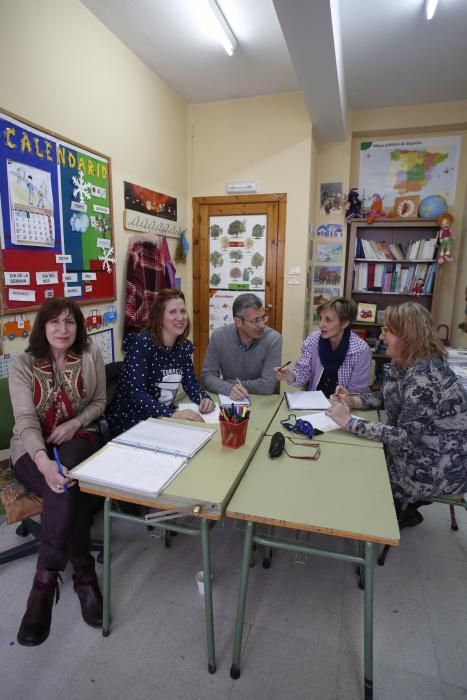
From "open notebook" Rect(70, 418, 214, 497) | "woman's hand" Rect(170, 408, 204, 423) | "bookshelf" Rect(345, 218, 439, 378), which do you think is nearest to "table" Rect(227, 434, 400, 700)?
"open notebook" Rect(70, 418, 214, 497)

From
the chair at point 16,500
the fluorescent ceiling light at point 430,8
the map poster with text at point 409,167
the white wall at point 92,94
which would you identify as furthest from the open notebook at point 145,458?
the map poster with text at point 409,167

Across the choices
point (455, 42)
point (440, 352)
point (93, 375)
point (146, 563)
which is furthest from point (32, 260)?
point (455, 42)

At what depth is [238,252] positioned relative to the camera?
429 cm

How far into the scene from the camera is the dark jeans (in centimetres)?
154

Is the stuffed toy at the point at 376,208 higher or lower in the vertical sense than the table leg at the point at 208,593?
higher

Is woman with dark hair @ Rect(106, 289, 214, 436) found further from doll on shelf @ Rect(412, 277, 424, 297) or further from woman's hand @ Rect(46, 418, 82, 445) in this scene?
doll on shelf @ Rect(412, 277, 424, 297)

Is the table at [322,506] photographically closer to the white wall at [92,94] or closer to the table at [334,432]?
the table at [334,432]

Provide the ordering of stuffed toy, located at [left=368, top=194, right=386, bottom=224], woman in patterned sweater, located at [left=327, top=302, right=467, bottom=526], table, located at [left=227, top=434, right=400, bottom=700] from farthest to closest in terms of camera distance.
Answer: stuffed toy, located at [left=368, top=194, right=386, bottom=224] → woman in patterned sweater, located at [left=327, top=302, right=467, bottom=526] → table, located at [left=227, top=434, right=400, bottom=700]

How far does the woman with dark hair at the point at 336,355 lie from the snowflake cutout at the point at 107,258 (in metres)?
1.56

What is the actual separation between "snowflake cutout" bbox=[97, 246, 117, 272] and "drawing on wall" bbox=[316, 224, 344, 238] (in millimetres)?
2406

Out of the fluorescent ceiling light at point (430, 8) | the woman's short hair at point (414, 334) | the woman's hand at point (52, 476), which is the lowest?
the woman's hand at point (52, 476)

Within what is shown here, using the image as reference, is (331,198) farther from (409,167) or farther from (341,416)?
(341,416)

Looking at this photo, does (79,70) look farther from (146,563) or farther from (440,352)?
(146,563)

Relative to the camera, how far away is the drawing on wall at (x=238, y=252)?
4.20 m
